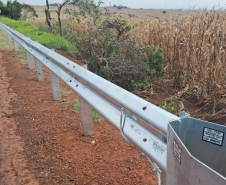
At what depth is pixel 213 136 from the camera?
3.12ft

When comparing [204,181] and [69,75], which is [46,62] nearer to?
[69,75]

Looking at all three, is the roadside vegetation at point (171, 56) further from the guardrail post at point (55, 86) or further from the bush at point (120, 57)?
the guardrail post at point (55, 86)

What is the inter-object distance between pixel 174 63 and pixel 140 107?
19.7 feet

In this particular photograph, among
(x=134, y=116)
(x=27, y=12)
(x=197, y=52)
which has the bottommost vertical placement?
(x=197, y=52)

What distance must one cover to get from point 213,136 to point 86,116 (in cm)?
254

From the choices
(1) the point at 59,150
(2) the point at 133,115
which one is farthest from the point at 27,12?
(2) the point at 133,115

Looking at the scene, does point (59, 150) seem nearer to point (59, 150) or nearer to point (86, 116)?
point (59, 150)

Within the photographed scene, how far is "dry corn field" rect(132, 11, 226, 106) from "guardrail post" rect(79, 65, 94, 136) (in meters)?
3.22

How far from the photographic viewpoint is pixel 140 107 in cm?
162

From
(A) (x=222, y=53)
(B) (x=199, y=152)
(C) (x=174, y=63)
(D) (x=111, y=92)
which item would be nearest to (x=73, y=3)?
(C) (x=174, y=63)

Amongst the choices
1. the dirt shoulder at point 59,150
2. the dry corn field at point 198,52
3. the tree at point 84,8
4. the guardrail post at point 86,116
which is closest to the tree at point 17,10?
the tree at point 84,8

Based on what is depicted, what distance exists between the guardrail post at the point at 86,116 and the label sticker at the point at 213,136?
246 centimetres

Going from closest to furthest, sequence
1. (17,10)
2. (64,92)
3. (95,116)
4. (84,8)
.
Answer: (95,116)
(64,92)
(84,8)
(17,10)

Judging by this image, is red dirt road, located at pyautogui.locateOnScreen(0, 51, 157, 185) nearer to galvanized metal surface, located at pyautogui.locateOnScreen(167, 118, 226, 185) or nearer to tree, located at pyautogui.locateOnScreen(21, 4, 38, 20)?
galvanized metal surface, located at pyautogui.locateOnScreen(167, 118, 226, 185)
